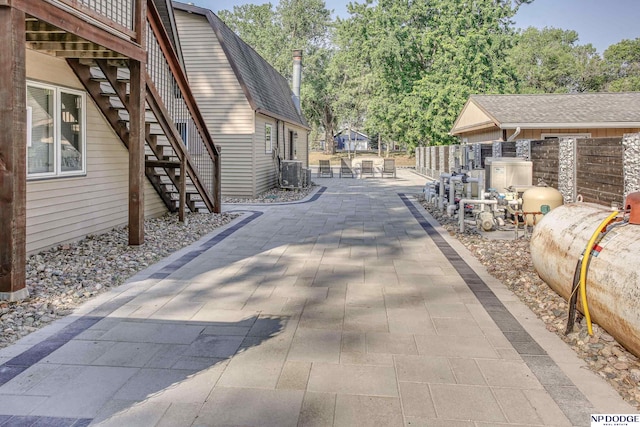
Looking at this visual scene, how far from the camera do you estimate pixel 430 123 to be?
1215 inches

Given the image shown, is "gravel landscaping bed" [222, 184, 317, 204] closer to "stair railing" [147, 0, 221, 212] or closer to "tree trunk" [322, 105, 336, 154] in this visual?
"stair railing" [147, 0, 221, 212]

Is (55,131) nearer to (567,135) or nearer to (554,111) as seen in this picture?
(567,135)

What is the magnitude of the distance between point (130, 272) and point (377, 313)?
3.07 meters

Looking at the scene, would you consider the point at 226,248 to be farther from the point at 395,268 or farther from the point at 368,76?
the point at 368,76

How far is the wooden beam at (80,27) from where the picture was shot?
4652 mm

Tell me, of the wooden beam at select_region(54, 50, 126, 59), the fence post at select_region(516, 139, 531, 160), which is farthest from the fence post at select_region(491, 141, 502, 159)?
the wooden beam at select_region(54, 50, 126, 59)

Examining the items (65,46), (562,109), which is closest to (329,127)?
(562,109)

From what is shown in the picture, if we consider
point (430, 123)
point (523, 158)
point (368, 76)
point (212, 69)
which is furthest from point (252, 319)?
point (368, 76)

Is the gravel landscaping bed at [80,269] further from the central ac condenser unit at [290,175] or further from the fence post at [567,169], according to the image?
the central ac condenser unit at [290,175]

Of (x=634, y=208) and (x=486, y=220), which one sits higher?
(x=634, y=208)

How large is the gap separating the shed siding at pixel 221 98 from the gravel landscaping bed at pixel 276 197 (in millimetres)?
360

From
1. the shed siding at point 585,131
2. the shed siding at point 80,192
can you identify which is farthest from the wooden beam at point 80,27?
the shed siding at point 585,131

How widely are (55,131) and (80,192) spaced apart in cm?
105

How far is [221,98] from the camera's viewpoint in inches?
560
